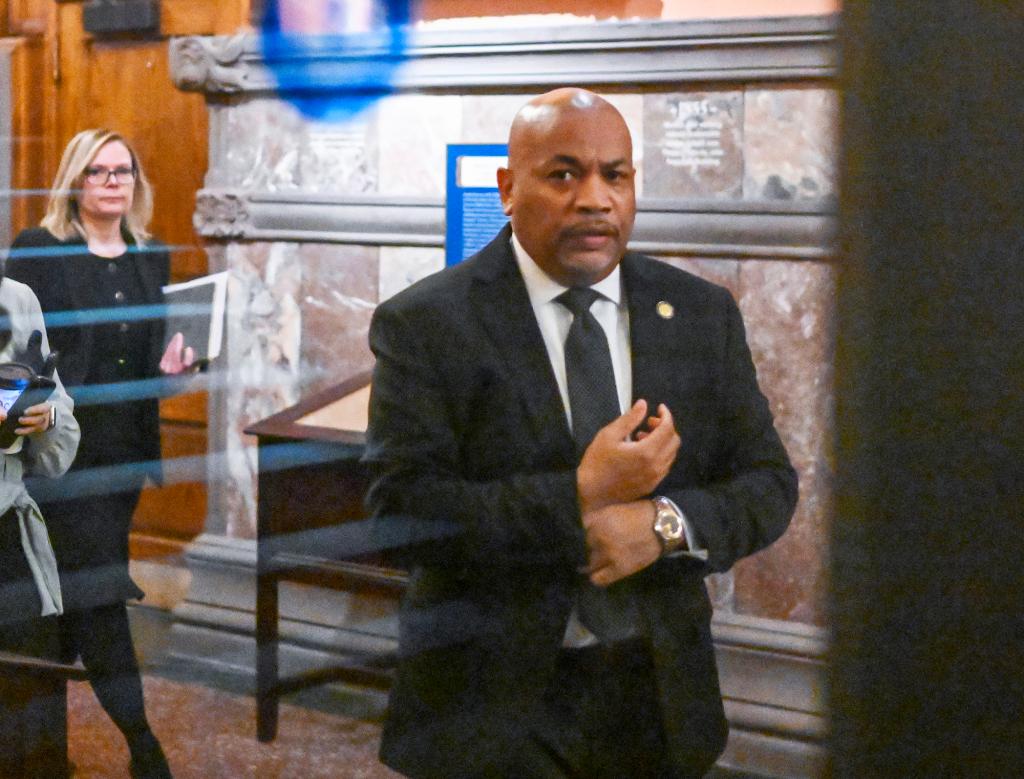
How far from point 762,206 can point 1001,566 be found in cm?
154

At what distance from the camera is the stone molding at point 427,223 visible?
2.03m

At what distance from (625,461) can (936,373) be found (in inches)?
21.0

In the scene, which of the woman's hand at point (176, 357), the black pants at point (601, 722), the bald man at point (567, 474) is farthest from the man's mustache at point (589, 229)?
the woman's hand at point (176, 357)

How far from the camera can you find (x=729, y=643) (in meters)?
2.08

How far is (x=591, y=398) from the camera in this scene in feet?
3.54

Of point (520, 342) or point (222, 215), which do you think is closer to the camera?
point (520, 342)

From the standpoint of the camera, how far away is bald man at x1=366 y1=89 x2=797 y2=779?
106 centimetres

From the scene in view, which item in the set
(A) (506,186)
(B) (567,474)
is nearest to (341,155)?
(A) (506,186)

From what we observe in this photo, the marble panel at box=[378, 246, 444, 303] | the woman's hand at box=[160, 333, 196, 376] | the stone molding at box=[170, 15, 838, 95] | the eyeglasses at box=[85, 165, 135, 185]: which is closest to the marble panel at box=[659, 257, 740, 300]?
the stone molding at box=[170, 15, 838, 95]

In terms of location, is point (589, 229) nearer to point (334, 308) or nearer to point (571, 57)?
point (571, 57)

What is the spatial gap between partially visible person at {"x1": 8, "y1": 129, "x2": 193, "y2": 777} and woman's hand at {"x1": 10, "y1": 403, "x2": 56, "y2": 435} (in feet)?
0.12

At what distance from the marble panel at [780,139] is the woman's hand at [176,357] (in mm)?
832

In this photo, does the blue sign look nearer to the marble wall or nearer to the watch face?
the marble wall

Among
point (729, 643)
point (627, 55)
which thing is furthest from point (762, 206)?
point (729, 643)
